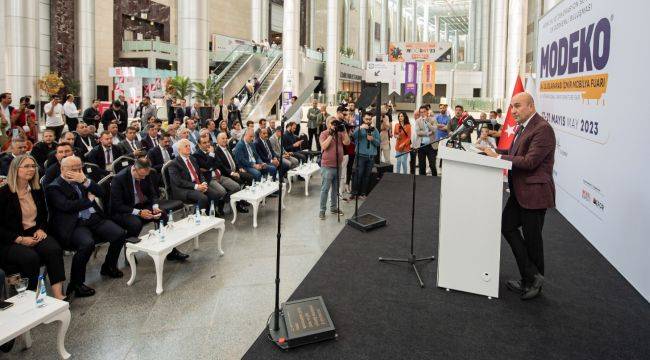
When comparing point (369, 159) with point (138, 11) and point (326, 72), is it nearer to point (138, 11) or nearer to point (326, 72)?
point (326, 72)

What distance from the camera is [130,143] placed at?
340 inches

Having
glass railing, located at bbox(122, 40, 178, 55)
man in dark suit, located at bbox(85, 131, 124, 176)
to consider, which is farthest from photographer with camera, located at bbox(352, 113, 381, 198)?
glass railing, located at bbox(122, 40, 178, 55)

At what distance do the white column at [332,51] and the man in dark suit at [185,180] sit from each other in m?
21.9

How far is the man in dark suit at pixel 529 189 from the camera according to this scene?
3516 mm

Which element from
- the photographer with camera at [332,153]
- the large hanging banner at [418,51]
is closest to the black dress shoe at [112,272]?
the photographer with camera at [332,153]

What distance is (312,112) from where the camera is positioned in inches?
543

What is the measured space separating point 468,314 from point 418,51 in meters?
38.4

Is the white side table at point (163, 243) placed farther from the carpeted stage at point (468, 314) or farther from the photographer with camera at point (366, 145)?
the photographer with camera at point (366, 145)

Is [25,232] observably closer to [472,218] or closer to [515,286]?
[472,218]

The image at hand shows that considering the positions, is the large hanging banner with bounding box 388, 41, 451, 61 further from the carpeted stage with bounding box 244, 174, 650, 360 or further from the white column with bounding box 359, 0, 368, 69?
the carpeted stage with bounding box 244, 174, 650, 360

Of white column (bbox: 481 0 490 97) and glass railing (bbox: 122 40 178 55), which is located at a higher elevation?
white column (bbox: 481 0 490 97)

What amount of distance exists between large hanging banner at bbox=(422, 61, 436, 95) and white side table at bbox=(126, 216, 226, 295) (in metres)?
23.9

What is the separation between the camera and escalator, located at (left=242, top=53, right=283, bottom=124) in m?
21.1

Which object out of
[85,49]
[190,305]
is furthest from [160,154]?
[85,49]
